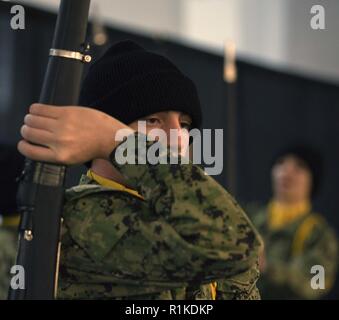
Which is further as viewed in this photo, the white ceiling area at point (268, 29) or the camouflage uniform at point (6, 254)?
the white ceiling area at point (268, 29)

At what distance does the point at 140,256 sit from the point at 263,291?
1.96m

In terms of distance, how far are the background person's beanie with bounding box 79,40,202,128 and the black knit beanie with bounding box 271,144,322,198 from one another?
260cm

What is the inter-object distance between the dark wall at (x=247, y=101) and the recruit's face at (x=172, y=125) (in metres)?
1.82

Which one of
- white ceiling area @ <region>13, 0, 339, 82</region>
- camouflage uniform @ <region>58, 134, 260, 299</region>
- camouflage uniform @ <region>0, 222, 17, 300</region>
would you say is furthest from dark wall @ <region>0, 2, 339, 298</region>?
camouflage uniform @ <region>58, 134, 260, 299</region>

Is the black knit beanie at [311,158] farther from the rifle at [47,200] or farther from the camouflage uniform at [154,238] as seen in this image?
the rifle at [47,200]

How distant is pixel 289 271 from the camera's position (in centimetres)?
297

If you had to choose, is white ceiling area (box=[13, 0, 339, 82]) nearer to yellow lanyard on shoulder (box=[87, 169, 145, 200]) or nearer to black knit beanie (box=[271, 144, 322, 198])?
black knit beanie (box=[271, 144, 322, 198])

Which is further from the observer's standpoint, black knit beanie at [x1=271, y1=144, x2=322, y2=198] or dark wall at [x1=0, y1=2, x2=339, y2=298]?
black knit beanie at [x1=271, y1=144, x2=322, y2=198]

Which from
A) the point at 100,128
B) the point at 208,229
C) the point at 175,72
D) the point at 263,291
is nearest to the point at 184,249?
the point at 208,229

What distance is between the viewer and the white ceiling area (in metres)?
4.52

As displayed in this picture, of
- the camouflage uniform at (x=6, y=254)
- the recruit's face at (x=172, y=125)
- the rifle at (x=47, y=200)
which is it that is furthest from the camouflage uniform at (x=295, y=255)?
the rifle at (x=47, y=200)

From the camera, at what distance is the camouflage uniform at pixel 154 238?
876 millimetres

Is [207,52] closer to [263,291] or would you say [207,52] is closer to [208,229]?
[263,291]

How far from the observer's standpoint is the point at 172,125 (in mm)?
1014
